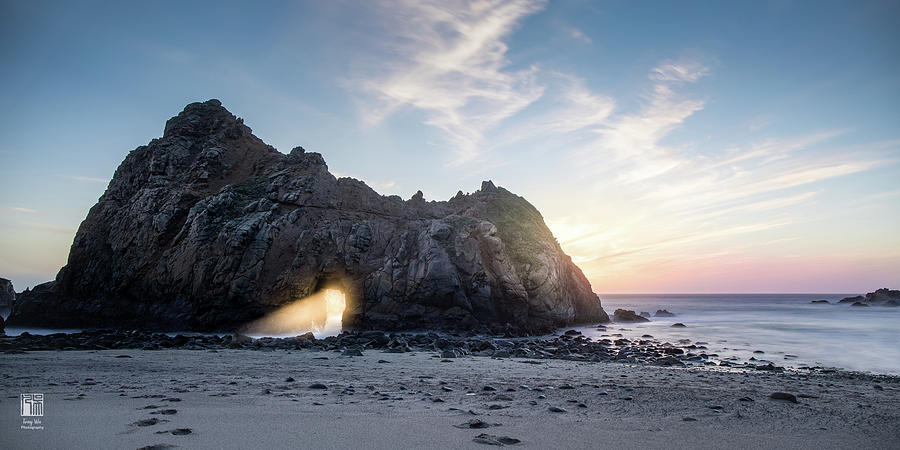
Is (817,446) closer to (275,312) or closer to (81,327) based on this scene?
(275,312)

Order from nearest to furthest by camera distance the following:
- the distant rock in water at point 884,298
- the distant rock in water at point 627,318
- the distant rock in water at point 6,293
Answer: the distant rock in water at point 627,318 < the distant rock in water at point 6,293 < the distant rock in water at point 884,298

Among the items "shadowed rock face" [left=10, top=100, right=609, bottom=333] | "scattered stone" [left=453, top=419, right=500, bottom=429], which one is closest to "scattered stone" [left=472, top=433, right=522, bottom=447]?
"scattered stone" [left=453, top=419, right=500, bottom=429]

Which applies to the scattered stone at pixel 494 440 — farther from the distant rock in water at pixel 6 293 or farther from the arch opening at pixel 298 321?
the distant rock in water at pixel 6 293

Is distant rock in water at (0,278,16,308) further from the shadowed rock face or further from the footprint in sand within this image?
the footprint in sand

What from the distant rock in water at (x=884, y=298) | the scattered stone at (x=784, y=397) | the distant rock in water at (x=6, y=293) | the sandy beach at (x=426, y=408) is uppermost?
the distant rock in water at (x=6, y=293)

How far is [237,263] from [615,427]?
31745 millimetres

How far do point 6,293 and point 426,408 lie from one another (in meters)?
102

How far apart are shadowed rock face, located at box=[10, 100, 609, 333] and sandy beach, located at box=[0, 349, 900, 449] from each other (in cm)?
1929

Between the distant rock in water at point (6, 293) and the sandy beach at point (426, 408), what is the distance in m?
87.0

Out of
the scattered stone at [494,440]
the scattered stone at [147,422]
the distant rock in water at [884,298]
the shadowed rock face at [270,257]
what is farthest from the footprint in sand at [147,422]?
the distant rock in water at [884,298]

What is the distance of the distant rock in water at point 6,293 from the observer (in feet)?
247

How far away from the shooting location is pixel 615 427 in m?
6.90

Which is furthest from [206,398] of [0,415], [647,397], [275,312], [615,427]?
[275,312]

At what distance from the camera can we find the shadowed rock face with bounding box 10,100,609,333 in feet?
109
